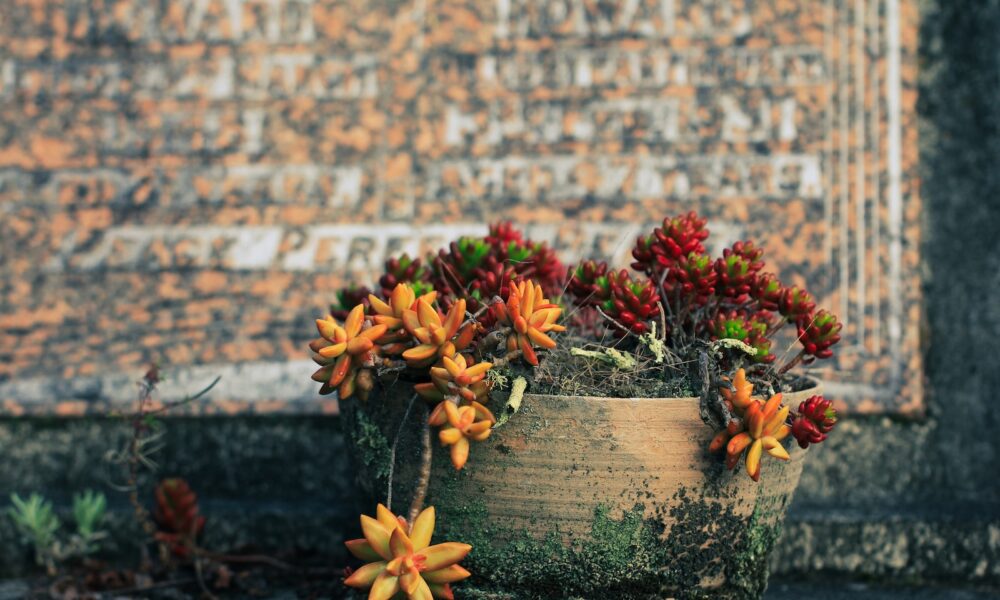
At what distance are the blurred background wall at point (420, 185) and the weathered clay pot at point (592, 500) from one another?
0.80m

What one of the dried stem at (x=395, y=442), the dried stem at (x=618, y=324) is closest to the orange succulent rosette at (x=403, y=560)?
the dried stem at (x=395, y=442)

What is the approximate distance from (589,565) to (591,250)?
0.98 meters

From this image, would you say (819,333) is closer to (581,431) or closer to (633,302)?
(633,302)

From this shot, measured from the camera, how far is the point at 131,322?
2072mm

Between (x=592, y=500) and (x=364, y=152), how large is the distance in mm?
1157

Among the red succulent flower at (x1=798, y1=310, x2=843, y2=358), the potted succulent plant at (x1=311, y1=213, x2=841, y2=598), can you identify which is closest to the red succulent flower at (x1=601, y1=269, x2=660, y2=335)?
the potted succulent plant at (x1=311, y1=213, x2=841, y2=598)

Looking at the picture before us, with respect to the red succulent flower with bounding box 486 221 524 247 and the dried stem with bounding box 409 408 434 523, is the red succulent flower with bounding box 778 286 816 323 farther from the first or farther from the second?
the dried stem with bounding box 409 408 434 523

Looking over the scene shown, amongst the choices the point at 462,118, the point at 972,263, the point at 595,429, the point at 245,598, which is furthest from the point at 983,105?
the point at 245,598

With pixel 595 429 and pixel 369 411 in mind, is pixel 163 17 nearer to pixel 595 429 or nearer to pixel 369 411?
pixel 369 411

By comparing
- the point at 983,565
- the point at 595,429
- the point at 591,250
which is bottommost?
the point at 983,565

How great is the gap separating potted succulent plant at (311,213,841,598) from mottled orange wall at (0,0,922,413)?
771 millimetres

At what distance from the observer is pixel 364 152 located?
2100mm

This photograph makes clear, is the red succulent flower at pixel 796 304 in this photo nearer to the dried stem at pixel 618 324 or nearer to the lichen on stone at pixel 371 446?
the dried stem at pixel 618 324

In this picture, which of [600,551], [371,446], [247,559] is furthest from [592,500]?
[247,559]
